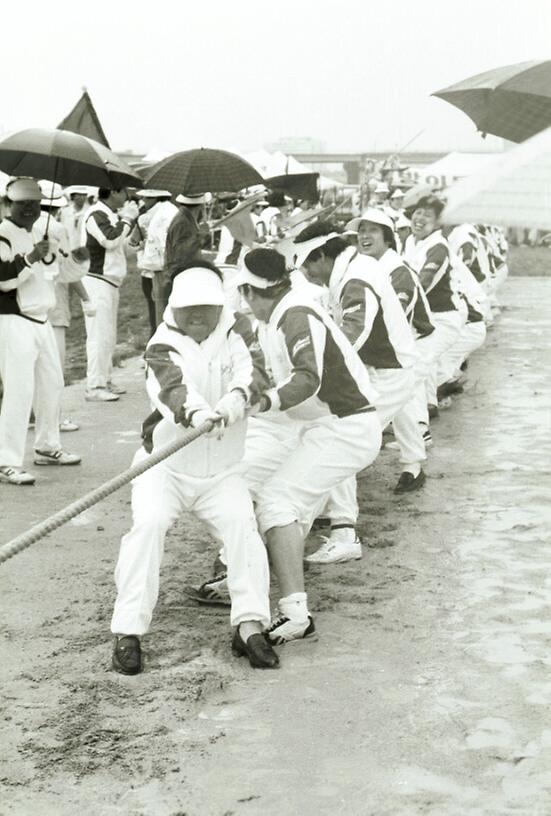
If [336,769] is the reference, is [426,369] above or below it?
above

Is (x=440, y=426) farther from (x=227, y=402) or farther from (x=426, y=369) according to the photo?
(x=227, y=402)

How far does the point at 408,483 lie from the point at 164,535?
3252mm

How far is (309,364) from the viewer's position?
5500 mm

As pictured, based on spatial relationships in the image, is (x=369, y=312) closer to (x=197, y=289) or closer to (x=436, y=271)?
(x=197, y=289)

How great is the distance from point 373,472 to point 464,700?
4.20m

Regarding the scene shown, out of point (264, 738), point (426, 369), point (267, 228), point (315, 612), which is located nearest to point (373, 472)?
point (426, 369)

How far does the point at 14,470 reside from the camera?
7.94m


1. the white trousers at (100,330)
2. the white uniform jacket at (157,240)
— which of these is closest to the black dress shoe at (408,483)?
the white trousers at (100,330)

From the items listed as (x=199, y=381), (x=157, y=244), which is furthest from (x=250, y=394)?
(x=157, y=244)

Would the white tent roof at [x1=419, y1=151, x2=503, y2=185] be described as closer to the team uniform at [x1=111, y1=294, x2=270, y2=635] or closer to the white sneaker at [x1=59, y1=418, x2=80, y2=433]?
the white sneaker at [x1=59, y1=418, x2=80, y2=433]

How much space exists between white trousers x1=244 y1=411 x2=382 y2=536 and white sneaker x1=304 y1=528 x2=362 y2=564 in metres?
0.42

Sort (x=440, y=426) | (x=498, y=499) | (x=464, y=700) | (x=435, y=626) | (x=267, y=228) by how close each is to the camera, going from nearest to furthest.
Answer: (x=464, y=700), (x=435, y=626), (x=498, y=499), (x=440, y=426), (x=267, y=228)

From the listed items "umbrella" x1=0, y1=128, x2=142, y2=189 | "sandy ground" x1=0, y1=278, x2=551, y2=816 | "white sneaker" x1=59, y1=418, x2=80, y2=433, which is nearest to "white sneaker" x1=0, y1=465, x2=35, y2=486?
"sandy ground" x1=0, y1=278, x2=551, y2=816

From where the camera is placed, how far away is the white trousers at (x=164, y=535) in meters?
4.83
